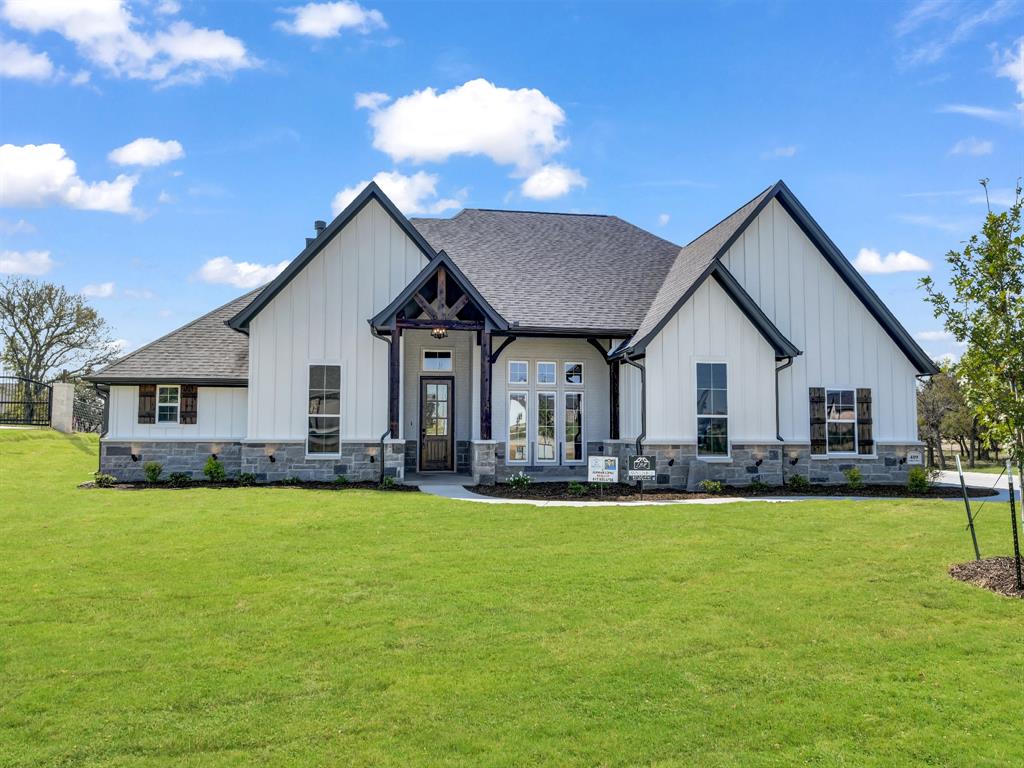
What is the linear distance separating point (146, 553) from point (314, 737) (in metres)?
5.72

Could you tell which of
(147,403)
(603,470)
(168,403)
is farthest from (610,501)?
(147,403)

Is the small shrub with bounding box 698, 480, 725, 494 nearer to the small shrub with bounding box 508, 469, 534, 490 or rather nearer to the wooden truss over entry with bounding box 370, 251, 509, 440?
the small shrub with bounding box 508, 469, 534, 490

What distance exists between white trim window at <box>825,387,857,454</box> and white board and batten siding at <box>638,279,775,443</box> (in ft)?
5.92

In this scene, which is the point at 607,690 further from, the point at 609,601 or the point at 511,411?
the point at 511,411

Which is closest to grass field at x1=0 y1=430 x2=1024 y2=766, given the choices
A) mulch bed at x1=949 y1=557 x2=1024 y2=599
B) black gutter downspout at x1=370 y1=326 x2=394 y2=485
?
mulch bed at x1=949 y1=557 x2=1024 y2=599

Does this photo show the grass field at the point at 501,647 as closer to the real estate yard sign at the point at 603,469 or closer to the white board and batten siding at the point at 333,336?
the real estate yard sign at the point at 603,469

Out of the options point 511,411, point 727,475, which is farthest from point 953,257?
→ point 511,411

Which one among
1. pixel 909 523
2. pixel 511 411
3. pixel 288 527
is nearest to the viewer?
pixel 288 527

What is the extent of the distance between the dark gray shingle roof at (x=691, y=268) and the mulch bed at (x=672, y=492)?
3314 mm

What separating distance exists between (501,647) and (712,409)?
11819mm

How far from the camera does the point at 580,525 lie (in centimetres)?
1102

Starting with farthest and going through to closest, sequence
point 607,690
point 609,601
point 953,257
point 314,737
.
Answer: point 953,257 < point 609,601 < point 607,690 < point 314,737

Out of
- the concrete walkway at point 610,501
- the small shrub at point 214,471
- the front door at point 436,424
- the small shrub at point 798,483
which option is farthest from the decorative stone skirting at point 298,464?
the small shrub at point 798,483

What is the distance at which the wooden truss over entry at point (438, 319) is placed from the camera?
645 inches
